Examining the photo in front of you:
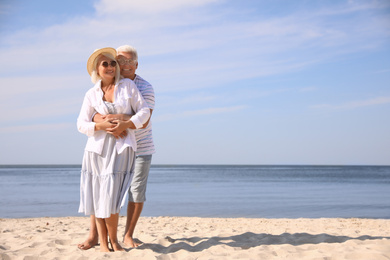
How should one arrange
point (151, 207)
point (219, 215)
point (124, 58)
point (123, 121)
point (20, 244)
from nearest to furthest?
point (123, 121) < point (124, 58) < point (20, 244) < point (219, 215) < point (151, 207)

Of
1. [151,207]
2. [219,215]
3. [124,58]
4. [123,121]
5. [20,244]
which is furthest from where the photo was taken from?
[151,207]

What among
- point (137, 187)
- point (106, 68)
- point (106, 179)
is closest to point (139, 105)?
point (106, 68)

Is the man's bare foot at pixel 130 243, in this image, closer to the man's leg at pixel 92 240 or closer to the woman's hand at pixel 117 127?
the man's leg at pixel 92 240

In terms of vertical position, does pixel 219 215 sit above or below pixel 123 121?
below

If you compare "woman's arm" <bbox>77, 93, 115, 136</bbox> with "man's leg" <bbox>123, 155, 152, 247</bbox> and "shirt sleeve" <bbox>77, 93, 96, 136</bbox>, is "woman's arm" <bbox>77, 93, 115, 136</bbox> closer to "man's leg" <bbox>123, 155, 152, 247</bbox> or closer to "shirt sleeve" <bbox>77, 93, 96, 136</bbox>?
"shirt sleeve" <bbox>77, 93, 96, 136</bbox>

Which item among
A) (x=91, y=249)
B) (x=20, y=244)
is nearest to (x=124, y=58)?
(x=91, y=249)

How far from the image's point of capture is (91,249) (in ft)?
12.9

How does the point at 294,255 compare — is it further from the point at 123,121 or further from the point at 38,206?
the point at 38,206

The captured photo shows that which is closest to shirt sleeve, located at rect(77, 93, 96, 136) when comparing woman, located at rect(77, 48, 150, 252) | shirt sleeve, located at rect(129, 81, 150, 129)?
woman, located at rect(77, 48, 150, 252)

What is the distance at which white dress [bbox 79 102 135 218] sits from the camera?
353cm

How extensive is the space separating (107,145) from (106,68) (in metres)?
0.73

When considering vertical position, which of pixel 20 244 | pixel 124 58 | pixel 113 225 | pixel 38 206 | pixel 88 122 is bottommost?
pixel 38 206

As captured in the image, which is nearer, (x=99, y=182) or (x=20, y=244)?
(x=99, y=182)

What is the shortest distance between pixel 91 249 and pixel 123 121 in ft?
4.66
